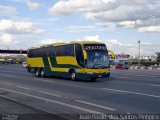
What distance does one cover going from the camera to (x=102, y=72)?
95.1 ft

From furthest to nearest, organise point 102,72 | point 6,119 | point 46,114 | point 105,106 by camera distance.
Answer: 1. point 102,72
2. point 105,106
3. point 46,114
4. point 6,119

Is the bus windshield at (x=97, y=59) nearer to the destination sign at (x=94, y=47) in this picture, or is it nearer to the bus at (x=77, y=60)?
the bus at (x=77, y=60)

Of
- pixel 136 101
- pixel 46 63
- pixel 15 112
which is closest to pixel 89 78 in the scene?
pixel 46 63

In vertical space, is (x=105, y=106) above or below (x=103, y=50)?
below

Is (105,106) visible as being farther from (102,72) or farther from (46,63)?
(46,63)

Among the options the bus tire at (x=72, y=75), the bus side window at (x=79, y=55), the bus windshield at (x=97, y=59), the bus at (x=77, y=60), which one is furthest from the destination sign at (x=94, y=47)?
the bus tire at (x=72, y=75)

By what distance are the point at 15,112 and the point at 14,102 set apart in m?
2.90

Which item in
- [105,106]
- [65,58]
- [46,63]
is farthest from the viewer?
[46,63]

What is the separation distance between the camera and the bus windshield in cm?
2891

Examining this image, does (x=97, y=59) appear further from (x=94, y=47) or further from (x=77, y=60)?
(x=77, y=60)

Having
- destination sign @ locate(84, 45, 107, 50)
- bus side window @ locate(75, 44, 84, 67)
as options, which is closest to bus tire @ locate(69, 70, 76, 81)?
bus side window @ locate(75, 44, 84, 67)

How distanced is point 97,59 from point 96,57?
0.17 m

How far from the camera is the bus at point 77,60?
28938mm

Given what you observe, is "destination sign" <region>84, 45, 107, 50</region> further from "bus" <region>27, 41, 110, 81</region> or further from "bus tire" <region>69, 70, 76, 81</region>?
"bus tire" <region>69, 70, 76, 81</region>
